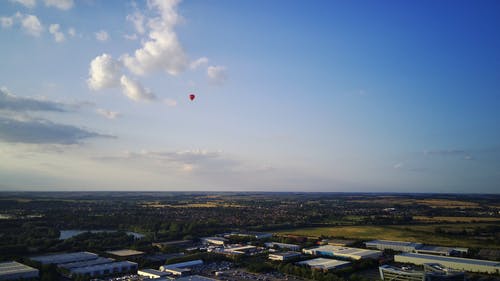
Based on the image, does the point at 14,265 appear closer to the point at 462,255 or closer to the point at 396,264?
the point at 396,264

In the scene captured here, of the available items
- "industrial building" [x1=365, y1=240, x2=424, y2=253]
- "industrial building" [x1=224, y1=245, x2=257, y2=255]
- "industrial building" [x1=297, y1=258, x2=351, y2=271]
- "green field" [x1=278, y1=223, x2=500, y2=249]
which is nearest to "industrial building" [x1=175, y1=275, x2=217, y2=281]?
"industrial building" [x1=297, y1=258, x2=351, y2=271]

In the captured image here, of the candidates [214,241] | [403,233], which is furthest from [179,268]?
[403,233]

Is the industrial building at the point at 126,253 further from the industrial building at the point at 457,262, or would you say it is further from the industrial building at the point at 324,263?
the industrial building at the point at 457,262

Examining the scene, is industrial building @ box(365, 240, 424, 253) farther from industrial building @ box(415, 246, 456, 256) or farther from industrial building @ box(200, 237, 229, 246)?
industrial building @ box(200, 237, 229, 246)

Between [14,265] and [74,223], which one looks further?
[74,223]

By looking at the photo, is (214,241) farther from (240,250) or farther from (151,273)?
(151,273)

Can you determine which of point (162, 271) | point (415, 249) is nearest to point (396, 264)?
point (415, 249)
